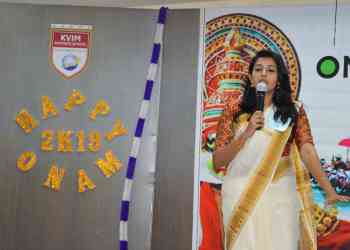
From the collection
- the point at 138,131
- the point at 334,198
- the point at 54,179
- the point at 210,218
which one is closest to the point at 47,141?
the point at 54,179

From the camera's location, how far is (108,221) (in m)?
2.97

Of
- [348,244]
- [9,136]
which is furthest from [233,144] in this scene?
[9,136]

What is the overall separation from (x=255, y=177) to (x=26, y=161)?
4.53 ft

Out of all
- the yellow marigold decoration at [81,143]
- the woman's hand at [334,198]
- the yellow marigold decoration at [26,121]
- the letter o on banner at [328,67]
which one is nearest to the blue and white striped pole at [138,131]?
the yellow marigold decoration at [81,143]

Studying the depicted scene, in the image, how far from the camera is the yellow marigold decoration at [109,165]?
2979 millimetres

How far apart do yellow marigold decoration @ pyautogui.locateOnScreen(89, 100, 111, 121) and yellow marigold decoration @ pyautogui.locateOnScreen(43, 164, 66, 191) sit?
38 cm

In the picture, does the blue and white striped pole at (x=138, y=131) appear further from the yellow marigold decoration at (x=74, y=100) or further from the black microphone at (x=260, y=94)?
the black microphone at (x=260, y=94)

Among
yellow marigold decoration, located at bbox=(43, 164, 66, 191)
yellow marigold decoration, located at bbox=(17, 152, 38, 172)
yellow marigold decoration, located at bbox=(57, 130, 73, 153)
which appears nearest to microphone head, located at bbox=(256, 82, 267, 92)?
yellow marigold decoration, located at bbox=(57, 130, 73, 153)

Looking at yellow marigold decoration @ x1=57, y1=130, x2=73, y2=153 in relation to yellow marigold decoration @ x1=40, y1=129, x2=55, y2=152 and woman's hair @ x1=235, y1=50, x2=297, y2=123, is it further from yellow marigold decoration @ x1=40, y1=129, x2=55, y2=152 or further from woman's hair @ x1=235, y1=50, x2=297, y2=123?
woman's hair @ x1=235, y1=50, x2=297, y2=123

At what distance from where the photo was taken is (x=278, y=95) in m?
2.86

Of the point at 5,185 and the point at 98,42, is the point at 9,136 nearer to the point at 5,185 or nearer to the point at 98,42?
the point at 5,185

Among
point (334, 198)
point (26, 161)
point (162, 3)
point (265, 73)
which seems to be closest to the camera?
point (334, 198)

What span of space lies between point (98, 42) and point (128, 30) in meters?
0.20

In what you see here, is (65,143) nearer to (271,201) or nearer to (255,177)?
(255,177)
